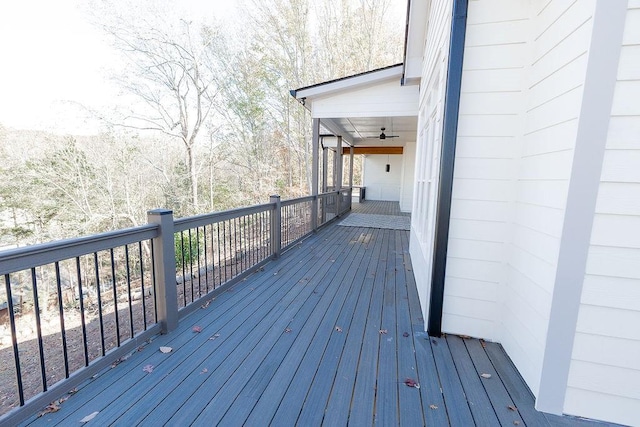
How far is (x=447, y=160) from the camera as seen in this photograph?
2170 millimetres

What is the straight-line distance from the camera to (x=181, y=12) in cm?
1114

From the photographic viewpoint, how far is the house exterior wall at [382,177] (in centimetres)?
1486

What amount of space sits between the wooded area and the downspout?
442 inches

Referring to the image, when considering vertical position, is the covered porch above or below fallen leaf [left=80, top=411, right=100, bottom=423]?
above

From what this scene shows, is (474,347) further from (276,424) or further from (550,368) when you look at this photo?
(276,424)

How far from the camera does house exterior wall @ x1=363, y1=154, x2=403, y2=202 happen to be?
14859 mm

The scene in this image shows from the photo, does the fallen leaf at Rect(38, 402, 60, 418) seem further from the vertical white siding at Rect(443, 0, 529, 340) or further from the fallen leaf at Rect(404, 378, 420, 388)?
the vertical white siding at Rect(443, 0, 529, 340)

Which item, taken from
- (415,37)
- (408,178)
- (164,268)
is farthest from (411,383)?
(408,178)

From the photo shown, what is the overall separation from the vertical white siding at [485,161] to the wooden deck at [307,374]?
403 millimetres

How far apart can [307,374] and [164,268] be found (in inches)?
55.1

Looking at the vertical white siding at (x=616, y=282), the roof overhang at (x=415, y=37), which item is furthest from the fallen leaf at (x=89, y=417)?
the roof overhang at (x=415, y=37)

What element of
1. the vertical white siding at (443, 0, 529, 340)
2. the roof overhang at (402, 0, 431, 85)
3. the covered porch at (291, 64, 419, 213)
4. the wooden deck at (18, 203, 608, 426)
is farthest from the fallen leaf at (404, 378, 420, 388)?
the covered porch at (291, 64, 419, 213)

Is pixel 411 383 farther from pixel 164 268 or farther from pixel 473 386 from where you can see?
pixel 164 268

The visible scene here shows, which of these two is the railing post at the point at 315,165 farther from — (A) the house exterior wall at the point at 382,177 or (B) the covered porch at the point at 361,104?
(A) the house exterior wall at the point at 382,177
